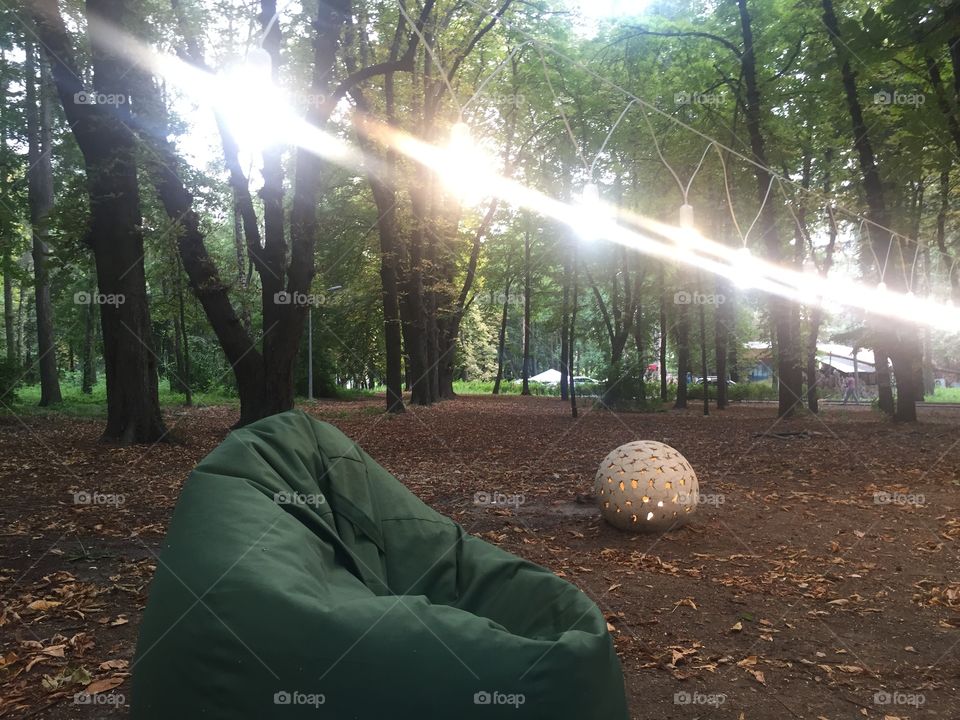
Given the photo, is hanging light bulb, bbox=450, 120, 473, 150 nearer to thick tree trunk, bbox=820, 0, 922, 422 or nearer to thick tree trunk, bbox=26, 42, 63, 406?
thick tree trunk, bbox=820, 0, 922, 422

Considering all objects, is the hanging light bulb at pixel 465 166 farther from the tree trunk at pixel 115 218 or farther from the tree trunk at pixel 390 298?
the tree trunk at pixel 115 218

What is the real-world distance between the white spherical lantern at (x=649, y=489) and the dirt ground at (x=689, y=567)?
154mm

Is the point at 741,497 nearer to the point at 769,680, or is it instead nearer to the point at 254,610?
the point at 769,680

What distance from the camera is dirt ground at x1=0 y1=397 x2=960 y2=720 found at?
3367mm

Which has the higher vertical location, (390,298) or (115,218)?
(115,218)

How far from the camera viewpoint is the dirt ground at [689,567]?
3367 mm

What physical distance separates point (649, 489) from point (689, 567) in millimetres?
787

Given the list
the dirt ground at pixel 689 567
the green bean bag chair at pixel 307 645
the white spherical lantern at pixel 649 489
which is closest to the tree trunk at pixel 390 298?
the dirt ground at pixel 689 567

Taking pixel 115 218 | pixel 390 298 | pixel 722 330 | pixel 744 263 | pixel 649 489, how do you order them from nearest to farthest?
pixel 649 489, pixel 744 263, pixel 115 218, pixel 390 298, pixel 722 330

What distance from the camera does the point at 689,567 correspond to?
5.22 meters

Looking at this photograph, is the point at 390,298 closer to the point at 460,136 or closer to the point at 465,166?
the point at 465,166

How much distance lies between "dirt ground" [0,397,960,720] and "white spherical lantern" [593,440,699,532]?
0.51ft

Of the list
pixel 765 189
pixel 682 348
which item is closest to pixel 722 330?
pixel 682 348

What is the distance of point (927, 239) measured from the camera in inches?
877
